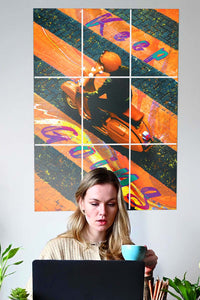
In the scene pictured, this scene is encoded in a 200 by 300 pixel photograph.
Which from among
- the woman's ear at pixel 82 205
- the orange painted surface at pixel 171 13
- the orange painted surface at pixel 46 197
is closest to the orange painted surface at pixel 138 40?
the orange painted surface at pixel 171 13

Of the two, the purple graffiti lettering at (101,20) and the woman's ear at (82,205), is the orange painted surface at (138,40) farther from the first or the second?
the woman's ear at (82,205)

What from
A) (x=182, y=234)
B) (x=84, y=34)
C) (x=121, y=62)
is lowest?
(x=182, y=234)

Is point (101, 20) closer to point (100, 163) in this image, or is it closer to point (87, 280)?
point (100, 163)

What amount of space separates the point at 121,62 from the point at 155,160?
2.34 ft

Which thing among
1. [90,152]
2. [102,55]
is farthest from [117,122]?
[102,55]

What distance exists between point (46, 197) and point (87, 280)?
1789 millimetres

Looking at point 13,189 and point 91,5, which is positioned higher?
point 91,5

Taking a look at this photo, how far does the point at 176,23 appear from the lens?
3158mm

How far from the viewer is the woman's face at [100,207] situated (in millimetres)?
2283

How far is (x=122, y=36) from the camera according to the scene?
123 inches

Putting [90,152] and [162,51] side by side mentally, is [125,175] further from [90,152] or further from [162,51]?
[162,51]

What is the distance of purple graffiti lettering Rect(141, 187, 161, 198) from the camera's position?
3137 mm

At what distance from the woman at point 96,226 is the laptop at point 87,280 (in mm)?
892

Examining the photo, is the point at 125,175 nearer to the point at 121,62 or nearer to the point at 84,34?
the point at 121,62
